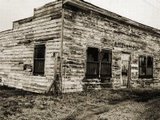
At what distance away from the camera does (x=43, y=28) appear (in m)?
12.8

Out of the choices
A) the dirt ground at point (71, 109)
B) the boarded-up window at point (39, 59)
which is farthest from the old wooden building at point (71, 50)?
the dirt ground at point (71, 109)

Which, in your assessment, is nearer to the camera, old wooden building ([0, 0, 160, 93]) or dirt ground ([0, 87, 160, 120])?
dirt ground ([0, 87, 160, 120])

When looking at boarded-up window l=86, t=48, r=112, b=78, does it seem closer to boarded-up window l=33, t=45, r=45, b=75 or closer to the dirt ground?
the dirt ground

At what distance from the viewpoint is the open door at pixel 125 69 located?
51.9 feet

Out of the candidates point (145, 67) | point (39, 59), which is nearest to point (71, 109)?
point (39, 59)

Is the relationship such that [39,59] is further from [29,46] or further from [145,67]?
[145,67]

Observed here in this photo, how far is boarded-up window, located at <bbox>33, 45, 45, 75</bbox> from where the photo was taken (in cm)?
1270

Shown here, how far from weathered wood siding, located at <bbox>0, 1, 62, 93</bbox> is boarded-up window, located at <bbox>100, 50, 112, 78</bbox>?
351cm

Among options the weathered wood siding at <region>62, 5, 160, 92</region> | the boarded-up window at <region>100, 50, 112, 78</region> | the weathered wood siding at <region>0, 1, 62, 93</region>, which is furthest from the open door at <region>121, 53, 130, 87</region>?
the weathered wood siding at <region>0, 1, 62, 93</region>

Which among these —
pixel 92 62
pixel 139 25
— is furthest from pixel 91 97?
pixel 139 25

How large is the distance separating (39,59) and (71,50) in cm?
202

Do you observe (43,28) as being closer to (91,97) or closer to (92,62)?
(92,62)

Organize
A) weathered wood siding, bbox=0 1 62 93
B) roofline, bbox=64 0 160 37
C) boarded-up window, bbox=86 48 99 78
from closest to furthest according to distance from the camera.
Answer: weathered wood siding, bbox=0 1 62 93 < roofline, bbox=64 0 160 37 < boarded-up window, bbox=86 48 99 78

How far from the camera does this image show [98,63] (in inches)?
541
